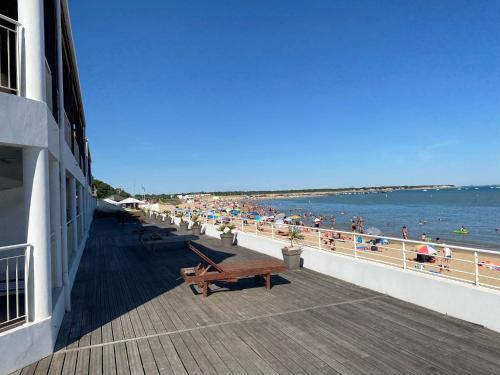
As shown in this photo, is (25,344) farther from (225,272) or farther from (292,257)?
(292,257)

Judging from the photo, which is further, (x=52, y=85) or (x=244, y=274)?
(x=244, y=274)

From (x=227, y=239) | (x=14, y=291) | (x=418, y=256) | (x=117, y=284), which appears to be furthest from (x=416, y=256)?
(x=14, y=291)

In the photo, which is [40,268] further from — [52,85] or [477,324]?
[477,324]

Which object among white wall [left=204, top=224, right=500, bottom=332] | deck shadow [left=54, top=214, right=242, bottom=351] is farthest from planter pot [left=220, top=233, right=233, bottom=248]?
white wall [left=204, top=224, right=500, bottom=332]

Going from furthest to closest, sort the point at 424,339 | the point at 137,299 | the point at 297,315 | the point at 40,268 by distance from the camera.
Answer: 1. the point at 137,299
2. the point at 297,315
3. the point at 424,339
4. the point at 40,268

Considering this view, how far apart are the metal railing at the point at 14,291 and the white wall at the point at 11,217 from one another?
1.13 feet

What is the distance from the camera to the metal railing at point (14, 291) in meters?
3.93

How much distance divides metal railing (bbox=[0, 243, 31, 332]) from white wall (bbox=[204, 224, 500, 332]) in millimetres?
6119

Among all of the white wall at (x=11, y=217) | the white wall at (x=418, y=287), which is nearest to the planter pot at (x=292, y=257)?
the white wall at (x=418, y=287)

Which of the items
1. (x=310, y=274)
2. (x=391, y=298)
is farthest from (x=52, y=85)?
(x=391, y=298)

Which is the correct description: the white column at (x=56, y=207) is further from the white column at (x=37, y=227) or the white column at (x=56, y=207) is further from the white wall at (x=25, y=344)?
the white wall at (x=25, y=344)

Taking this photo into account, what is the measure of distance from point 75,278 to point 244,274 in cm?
478

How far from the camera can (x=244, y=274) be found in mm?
6805

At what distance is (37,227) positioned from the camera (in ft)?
13.9
